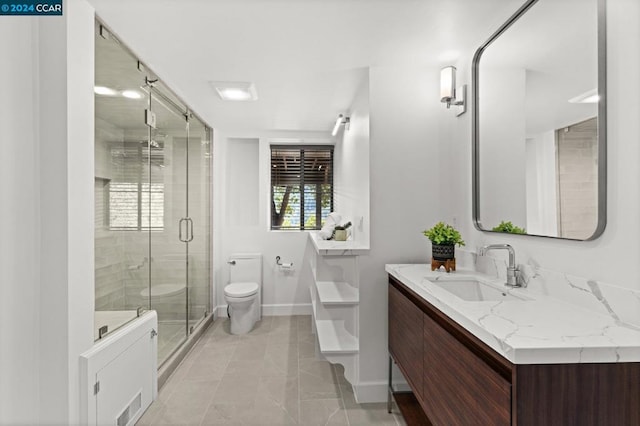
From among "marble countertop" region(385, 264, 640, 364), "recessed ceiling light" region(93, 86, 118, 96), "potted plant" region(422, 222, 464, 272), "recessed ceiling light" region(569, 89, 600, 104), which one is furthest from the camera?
"potted plant" region(422, 222, 464, 272)

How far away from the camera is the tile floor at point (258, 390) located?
2.04 meters

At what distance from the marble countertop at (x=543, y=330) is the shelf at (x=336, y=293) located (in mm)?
901

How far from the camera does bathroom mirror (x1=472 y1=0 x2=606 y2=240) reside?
1171 millimetres

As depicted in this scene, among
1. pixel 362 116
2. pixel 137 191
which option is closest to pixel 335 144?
pixel 362 116

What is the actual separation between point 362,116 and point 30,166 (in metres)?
2.08

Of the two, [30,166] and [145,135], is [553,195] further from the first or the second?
[145,135]

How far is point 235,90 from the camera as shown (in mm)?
2615

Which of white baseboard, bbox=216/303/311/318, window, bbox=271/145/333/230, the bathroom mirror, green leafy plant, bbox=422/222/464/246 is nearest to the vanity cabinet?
the bathroom mirror

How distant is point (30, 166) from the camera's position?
1.40 m

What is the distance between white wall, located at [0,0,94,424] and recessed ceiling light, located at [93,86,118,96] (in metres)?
0.19

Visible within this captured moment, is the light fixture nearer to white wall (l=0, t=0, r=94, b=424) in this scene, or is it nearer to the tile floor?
white wall (l=0, t=0, r=94, b=424)

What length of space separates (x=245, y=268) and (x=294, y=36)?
9.26 ft

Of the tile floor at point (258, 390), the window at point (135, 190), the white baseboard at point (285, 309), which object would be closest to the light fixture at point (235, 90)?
the window at point (135, 190)

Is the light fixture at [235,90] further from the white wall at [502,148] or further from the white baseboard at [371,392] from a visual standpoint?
the white baseboard at [371,392]
